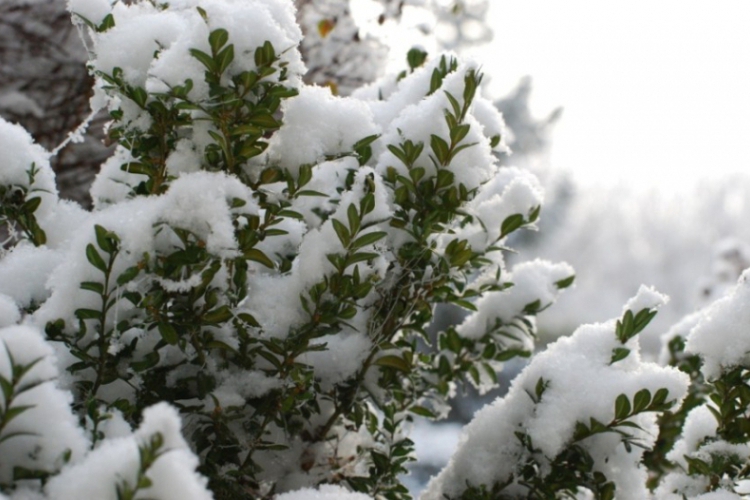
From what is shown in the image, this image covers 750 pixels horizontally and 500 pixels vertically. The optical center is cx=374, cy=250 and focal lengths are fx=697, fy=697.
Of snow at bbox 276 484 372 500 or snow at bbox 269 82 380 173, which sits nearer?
snow at bbox 276 484 372 500

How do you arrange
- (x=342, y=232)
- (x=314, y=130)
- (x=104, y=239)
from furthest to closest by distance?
(x=314, y=130) < (x=342, y=232) < (x=104, y=239)

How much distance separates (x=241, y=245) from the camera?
3.67ft

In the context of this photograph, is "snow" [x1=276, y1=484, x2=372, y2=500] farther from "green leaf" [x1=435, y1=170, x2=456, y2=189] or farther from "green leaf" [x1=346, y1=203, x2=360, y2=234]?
"green leaf" [x1=435, y1=170, x2=456, y2=189]

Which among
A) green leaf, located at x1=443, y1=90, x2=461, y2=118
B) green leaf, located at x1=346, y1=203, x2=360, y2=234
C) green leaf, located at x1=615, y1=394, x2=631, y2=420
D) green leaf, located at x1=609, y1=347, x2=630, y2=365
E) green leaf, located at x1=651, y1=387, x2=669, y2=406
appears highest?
green leaf, located at x1=443, y1=90, x2=461, y2=118

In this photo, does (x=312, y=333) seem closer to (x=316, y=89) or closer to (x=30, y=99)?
(x=316, y=89)

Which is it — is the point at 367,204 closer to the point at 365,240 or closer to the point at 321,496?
the point at 365,240

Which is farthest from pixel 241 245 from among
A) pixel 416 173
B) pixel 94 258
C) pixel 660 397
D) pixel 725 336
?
pixel 725 336

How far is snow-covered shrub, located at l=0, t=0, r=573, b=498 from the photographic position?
1.05 m

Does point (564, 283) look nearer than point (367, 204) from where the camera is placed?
No

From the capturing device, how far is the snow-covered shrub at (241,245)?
3.45 feet

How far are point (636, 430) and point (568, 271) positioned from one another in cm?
47

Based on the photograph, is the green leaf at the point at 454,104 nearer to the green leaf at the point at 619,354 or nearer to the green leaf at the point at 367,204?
the green leaf at the point at 367,204

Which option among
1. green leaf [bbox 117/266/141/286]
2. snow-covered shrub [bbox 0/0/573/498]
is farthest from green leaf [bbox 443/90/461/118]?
green leaf [bbox 117/266/141/286]

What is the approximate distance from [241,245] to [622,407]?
684 mm
